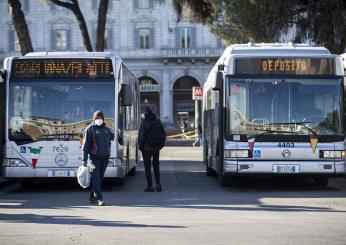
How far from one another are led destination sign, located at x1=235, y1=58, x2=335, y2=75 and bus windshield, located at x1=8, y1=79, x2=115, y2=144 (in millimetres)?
2746

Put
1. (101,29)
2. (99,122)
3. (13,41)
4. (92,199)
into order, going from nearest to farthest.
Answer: (99,122) → (92,199) → (101,29) → (13,41)

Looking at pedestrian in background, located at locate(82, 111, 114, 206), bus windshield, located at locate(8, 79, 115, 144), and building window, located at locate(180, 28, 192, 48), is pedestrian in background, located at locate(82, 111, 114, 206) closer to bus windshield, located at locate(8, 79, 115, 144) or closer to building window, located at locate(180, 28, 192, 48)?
bus windshield, located at locate(8, 79, 115, 144)

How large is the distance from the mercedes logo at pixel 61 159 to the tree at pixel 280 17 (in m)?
11.8

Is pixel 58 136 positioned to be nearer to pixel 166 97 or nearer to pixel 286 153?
pixel 286 153

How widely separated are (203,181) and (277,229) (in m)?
8.33

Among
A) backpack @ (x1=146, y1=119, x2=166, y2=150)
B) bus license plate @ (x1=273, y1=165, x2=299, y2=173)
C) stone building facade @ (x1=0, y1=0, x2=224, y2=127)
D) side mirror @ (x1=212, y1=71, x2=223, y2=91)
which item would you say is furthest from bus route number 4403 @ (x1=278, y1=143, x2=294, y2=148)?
stone building facade @ (x1=0, y1=0, x2=224, y2=127)

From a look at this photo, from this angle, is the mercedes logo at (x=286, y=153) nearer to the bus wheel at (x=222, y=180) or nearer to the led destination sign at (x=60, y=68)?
the bus wheel at (x=222, y=180)

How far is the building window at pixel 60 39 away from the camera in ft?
202

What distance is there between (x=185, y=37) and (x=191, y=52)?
1.42 metres

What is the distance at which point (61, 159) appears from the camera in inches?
570

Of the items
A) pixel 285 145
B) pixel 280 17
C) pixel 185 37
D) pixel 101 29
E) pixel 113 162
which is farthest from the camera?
pixel 185 37

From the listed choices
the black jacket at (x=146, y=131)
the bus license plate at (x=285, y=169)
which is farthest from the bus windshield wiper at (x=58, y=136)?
the bus license plate at (x=285, y=169)

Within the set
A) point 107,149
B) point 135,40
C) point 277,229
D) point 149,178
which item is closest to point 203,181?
point 149,178

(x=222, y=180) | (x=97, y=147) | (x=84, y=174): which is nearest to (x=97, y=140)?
(x=97, y=147)
